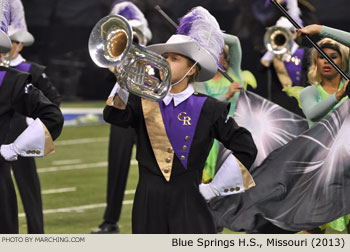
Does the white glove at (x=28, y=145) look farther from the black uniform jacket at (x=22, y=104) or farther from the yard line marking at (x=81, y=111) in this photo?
the yard line marking at (x=81, y=111)

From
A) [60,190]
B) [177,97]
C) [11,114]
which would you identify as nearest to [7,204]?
[11,114]

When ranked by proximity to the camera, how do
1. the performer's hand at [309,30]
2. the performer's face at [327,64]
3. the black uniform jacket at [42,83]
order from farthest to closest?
the black uniform jacket at [42,83] → the performer's face at [327,64] → the performer's hand at [309,30]

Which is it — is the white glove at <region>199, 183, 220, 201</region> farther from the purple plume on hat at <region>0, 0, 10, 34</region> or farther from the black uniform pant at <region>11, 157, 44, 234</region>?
the black uniform pant at <region>11, 157, 44, 234</region>

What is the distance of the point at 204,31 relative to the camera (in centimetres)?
481

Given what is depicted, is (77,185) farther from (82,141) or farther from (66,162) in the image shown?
(82,141)

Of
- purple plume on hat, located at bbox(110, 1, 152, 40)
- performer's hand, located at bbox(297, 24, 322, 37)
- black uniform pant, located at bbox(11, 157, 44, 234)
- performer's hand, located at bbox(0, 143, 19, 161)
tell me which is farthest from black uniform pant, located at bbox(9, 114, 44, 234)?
performer's hand, located at bbox(297, 24, 322, 37)

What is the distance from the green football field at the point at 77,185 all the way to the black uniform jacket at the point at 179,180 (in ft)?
10.5

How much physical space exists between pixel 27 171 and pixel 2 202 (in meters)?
2.13

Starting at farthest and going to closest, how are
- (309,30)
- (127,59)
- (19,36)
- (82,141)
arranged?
(82,141)
(19,36)
(309,30)
(127,59)

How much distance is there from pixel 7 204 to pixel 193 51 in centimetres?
138

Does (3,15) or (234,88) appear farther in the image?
(234,88)

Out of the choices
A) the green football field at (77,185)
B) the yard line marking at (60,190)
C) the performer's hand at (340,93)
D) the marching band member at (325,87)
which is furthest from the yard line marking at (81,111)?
the performer's hand at (340,93)

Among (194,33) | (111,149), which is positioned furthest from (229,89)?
(194,33)

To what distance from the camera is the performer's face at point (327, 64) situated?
5.87 metres
